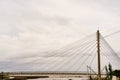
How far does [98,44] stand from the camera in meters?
43.2

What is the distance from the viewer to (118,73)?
11806 centimetres

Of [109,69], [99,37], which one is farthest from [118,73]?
[99,37]

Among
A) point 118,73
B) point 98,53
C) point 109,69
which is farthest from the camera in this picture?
point 118,73

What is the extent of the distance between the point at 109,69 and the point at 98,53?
5828cm

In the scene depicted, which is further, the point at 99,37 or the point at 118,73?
the point at 118,73

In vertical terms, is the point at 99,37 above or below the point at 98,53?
above

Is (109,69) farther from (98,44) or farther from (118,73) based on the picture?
(98,44)

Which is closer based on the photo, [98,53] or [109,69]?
[98,53]

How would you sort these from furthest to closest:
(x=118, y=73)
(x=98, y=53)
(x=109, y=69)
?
(x=118, y=73), (x=109, y=69), (x=98, y=53)

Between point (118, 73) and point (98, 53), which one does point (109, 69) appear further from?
point (98, 53)

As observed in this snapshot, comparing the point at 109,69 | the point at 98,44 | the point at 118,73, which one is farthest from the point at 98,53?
the point at 118,73

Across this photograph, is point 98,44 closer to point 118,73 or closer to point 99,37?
point 99,37

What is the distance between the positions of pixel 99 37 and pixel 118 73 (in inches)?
3104

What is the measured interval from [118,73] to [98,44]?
78.9 meters
